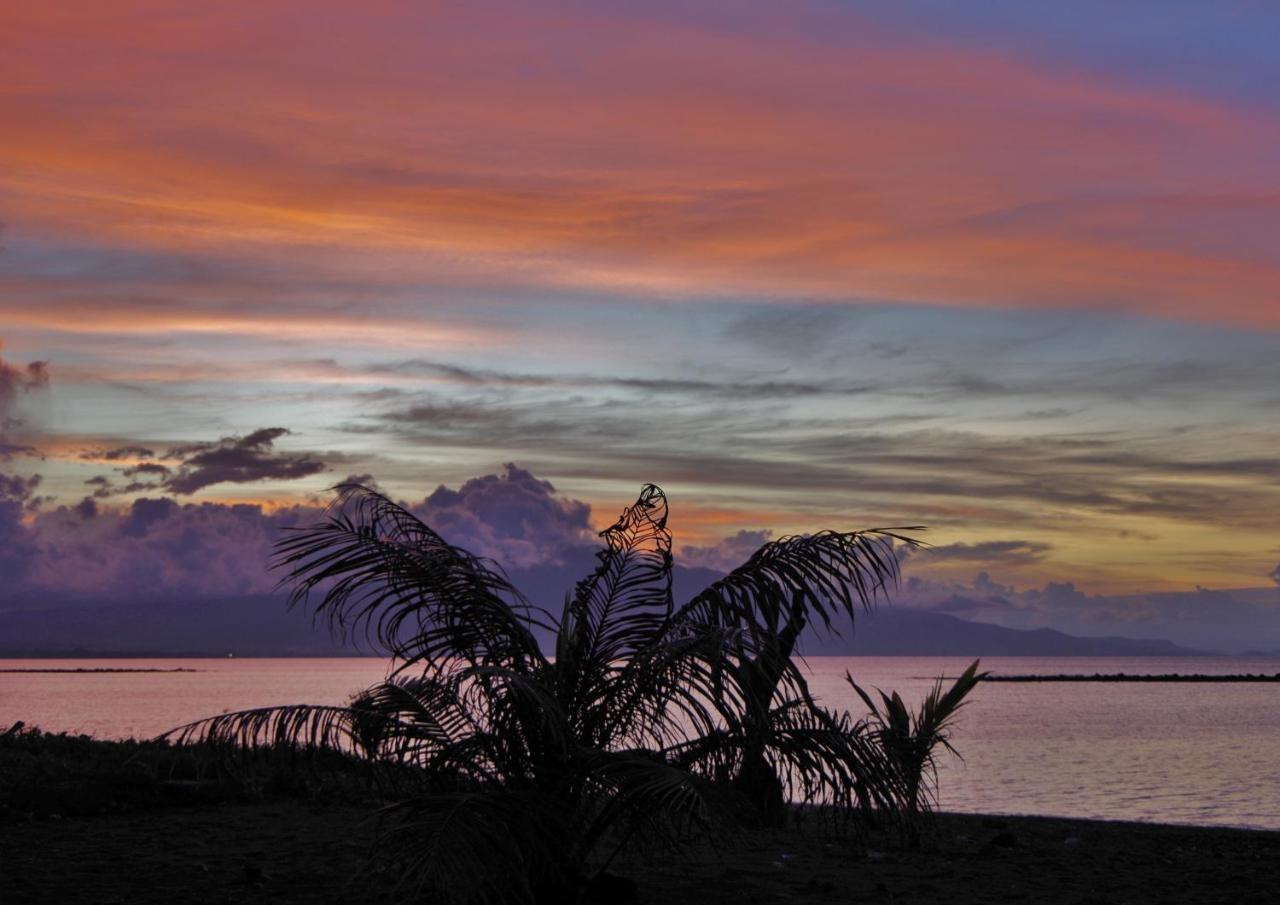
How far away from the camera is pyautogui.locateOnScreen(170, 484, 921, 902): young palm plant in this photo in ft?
34.3

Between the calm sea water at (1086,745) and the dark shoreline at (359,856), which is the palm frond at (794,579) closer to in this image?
the dark shoreline at (359,856)

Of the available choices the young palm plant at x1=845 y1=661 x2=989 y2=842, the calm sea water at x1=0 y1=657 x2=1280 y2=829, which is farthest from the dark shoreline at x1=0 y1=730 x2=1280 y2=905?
the calm sea water at x1=0 y1=657 x2=1280 y2=829

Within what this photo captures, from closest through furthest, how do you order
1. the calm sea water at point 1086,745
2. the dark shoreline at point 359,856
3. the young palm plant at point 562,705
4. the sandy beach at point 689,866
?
1. the young palm plant at point 562,705
2. the sandy beach at point 689,866
3. the dark shoreline at point 359,856
4. the calm sea water at point 1086,745

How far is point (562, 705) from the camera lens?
37.1 feet

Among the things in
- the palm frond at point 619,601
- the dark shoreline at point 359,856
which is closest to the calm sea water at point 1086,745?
the dark shoreline at point 359,856

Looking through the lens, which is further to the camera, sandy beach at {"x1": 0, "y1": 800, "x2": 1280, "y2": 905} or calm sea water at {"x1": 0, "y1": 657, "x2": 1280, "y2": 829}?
calm sea water at {"x1": 0, "y1": 657, "x2": 1280, "y2": 829}

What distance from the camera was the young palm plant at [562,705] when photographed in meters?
10.4

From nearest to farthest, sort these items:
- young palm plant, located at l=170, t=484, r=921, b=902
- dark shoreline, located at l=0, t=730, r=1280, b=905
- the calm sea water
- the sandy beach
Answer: young palm plant, located at l=170, t=484, r=921, b=902, the sandy beach, dark shoreline, located at l=0, t=730, r=1280, b=905, the calm sea water

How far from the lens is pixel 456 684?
35.5 feet

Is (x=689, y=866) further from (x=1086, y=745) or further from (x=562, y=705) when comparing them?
(x=1086, y=745)

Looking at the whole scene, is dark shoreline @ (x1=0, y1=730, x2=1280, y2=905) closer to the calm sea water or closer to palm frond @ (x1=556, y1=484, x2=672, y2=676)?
palm frond @ (x1=556, y1=484, x2=672, y2=676)

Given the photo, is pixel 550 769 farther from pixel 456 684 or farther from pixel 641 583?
pixel 641 583

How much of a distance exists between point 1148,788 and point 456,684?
1094 inches

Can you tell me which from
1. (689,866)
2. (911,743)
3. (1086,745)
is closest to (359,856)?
(689,866)
